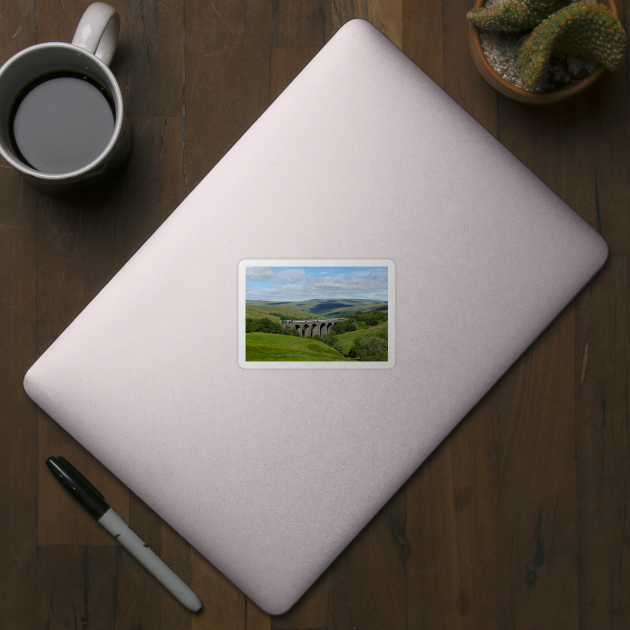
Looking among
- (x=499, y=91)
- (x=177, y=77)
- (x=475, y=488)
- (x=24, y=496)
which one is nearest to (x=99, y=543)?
(x=24, y=496)

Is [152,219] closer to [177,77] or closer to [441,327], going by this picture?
[177,77]

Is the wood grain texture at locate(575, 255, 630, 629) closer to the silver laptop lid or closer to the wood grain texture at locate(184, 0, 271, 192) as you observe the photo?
the silver laptop lid

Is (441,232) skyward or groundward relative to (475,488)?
skyward

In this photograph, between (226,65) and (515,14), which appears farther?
(226,65)

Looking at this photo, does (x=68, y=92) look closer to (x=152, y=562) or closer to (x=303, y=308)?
(x=303, y=308)

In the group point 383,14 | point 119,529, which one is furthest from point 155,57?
point 119,529
